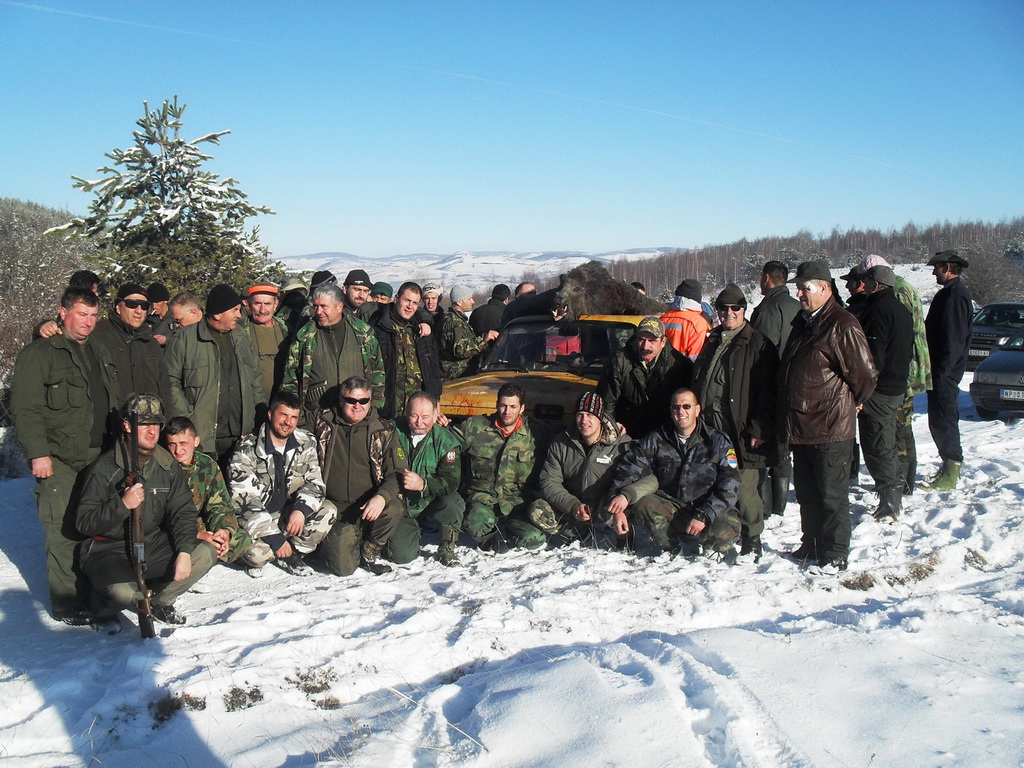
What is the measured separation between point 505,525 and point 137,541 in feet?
8.08

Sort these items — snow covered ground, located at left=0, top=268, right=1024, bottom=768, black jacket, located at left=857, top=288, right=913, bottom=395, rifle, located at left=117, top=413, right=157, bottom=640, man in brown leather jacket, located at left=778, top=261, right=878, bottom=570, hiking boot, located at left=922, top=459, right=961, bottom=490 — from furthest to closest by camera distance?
hiking boot, located at left=922, top=459, right=961, bottom=490 → black jacket, located at left=857, top=288, right=913, bottom=395 → man in brown leather jacket, located at left=778, top=261, right=878, bottom=570 → rifle, located at left=117, top=413, right=157, bottom=640 → snow covered ground, located at left=0, top=268, right=1024, bottom=768

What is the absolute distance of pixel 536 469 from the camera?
5801mm

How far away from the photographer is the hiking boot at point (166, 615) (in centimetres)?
431

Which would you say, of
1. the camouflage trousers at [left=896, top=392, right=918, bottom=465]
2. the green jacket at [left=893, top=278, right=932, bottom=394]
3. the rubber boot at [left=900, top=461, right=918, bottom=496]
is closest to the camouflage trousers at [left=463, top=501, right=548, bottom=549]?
the camouflage trousers at [left=896, top=392, right=918, bottom=465]

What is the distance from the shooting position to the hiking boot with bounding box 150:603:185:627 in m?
4.31

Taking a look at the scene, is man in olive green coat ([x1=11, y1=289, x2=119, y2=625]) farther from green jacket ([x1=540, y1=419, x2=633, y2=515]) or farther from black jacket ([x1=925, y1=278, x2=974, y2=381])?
black jacket ([x1=925, y1=278, x2=974, y2=381])

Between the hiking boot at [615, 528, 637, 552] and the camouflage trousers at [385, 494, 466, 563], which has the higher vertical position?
the camouflage trousers at [385, 494, 466, 563]

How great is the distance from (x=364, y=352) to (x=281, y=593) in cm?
204

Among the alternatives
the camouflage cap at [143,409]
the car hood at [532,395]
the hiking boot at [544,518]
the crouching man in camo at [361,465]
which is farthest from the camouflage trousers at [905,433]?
the camouflage cap at [143,409]

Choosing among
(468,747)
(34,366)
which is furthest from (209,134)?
(468,747)

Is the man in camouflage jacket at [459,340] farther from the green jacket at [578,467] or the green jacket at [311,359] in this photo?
the green jacket at [578,467]

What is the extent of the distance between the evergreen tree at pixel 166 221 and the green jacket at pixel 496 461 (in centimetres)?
594

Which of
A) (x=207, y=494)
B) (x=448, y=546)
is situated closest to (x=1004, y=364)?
(x=448, y=546)

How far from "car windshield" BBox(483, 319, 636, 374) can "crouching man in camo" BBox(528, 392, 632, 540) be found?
1154mm
